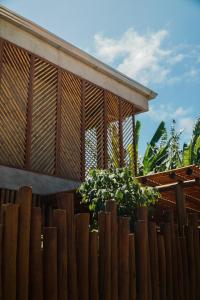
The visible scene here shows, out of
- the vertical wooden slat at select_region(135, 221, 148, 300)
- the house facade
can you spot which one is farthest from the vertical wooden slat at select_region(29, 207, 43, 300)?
the house facade

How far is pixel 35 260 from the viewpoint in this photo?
3.58m

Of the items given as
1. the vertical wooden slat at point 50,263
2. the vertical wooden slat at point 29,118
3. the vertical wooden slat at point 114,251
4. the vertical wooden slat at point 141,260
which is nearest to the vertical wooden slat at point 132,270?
the vertical wooden slat at point 141,260

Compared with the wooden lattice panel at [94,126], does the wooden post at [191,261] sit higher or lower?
lower

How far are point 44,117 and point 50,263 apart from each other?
6.41 metres

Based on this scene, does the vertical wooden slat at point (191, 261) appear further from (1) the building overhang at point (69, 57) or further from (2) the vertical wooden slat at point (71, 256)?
(1) the building overhang at point (69, 57)

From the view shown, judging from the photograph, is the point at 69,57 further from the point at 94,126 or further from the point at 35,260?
the point at 35,260

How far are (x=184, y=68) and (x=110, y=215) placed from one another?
9.53 metres

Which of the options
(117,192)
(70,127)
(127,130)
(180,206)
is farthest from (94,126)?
(117,192)

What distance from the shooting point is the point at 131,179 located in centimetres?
612

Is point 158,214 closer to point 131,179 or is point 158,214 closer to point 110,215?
point 131,179

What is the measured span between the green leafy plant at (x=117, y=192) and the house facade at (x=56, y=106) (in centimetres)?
256

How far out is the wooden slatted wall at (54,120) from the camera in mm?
8656

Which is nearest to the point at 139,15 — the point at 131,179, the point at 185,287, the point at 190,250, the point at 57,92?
the point at 57,92

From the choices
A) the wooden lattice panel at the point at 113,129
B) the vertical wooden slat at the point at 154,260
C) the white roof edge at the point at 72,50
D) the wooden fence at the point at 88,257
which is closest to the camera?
the wooden fence at the point at 88,257
